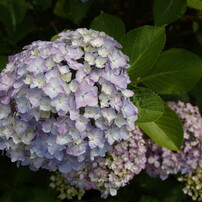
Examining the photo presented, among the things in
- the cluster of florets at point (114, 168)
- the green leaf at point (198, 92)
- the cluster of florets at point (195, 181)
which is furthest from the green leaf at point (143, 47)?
the green leaf at point (198, 92)

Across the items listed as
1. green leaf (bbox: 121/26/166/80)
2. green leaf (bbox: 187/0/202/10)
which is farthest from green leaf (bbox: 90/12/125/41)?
green leaf (bbox: 187/0/202/10)

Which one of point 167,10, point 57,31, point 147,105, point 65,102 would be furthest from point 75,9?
point 65,102

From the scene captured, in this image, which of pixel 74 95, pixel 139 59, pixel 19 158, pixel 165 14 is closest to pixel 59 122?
pixel 74 95

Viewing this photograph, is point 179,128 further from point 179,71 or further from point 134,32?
point 134,32

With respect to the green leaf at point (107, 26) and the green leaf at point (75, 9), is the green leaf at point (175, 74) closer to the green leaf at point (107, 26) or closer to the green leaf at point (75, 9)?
the green leaf at point (107, 26)

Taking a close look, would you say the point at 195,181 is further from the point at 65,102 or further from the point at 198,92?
the point at 65,102
